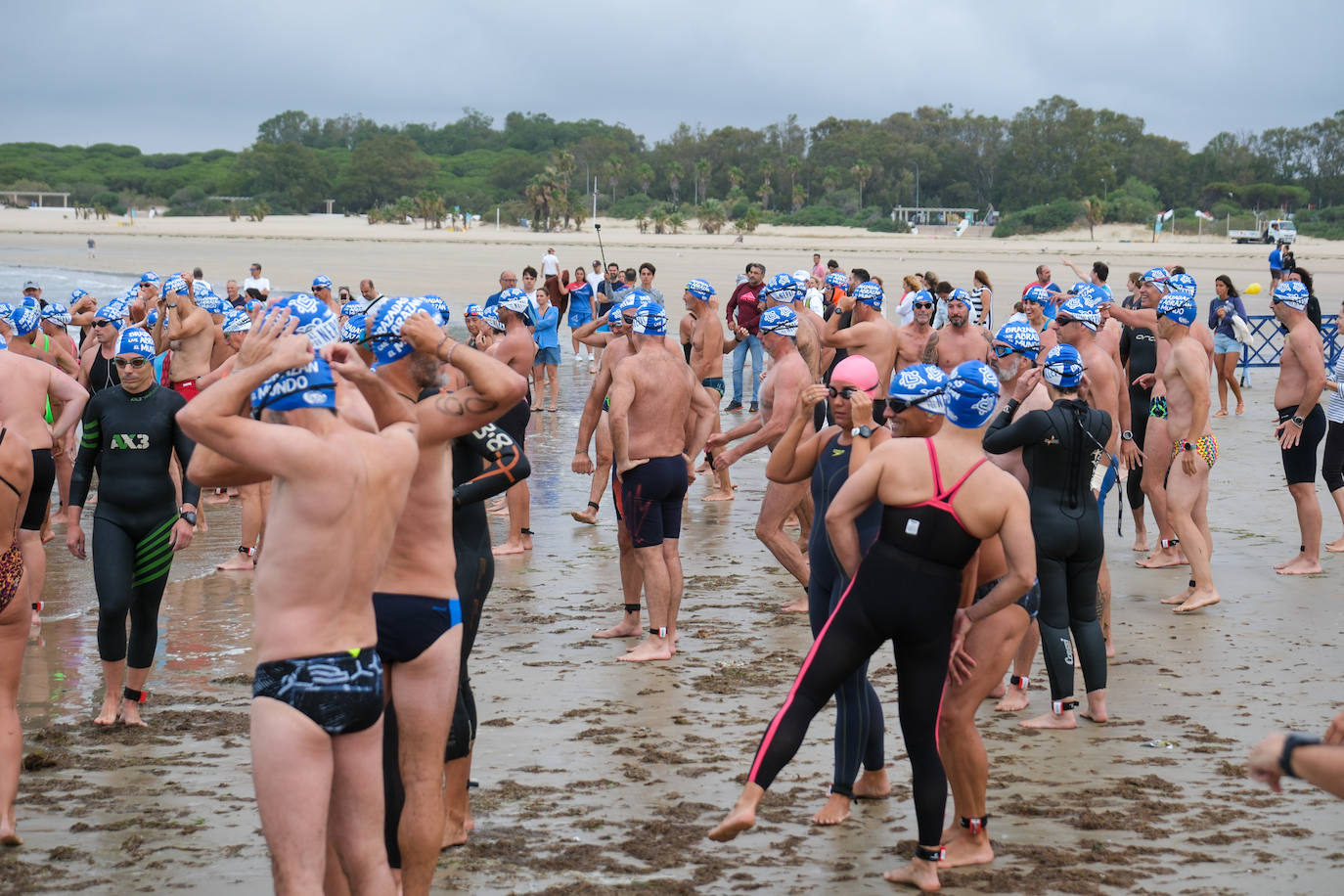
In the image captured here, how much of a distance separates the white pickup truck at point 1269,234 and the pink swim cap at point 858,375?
5189 cm

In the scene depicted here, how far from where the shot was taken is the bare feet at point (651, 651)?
7.25 m

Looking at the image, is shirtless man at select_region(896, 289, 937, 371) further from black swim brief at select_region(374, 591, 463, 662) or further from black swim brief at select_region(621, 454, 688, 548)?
black swim brief at select_region(374, 591, 463, 662)

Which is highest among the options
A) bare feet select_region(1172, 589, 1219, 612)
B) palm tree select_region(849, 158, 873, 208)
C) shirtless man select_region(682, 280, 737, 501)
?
palm tree select_region(849, 158, 873, 208)

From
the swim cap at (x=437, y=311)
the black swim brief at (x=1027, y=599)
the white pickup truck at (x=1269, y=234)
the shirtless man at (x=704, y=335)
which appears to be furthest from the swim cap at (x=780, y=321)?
the white pickup truck at (x=1269, y=234)

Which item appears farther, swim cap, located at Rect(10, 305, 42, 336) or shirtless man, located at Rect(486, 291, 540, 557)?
shirtless man, located at Rect(486, 291, 540, 557)

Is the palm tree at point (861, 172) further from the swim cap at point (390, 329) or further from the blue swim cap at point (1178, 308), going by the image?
the swim cap at point (390, 329)

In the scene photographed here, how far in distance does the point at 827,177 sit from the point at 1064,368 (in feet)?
290

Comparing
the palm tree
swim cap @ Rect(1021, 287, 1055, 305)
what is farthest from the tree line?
swim cap @ Rect(1021, 287, 1055, 305)

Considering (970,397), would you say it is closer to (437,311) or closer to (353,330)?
(437,311)

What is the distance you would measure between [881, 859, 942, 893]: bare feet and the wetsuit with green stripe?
3.67m

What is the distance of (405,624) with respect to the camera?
4.00 m

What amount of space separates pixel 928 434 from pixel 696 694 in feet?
8.29

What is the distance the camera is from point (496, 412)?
419cm

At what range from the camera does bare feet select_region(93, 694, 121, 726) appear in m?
6.09
